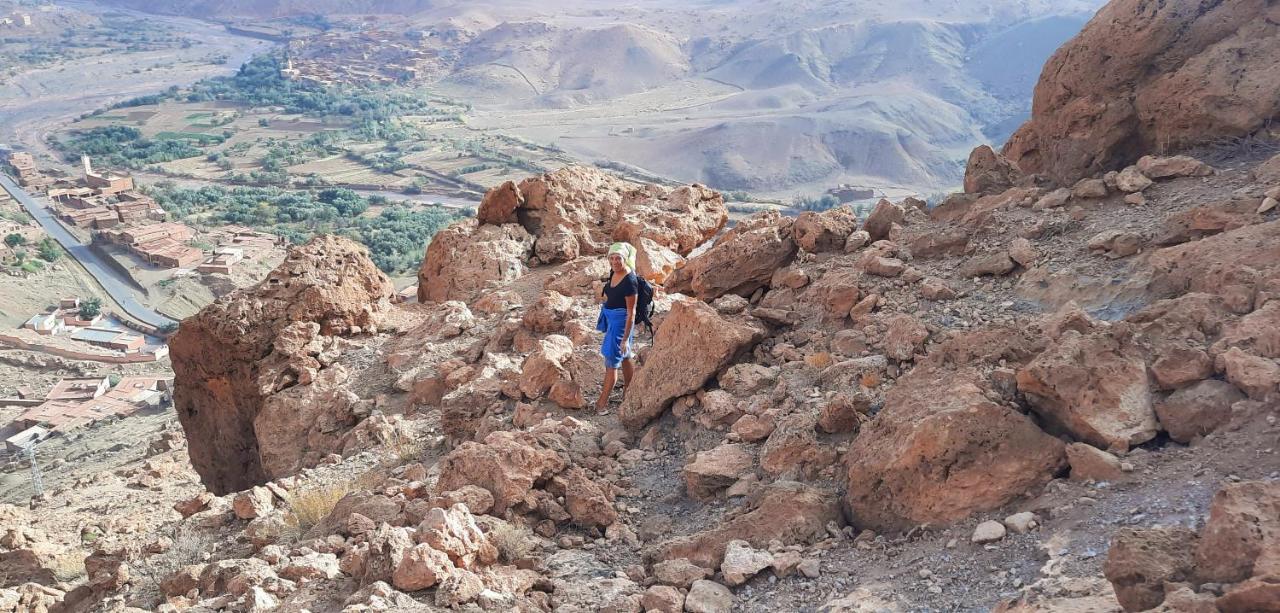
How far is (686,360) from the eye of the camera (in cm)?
601

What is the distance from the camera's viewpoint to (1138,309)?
4855 mm

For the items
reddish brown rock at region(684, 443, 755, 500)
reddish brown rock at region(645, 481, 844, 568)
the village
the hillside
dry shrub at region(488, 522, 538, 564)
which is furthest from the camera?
the hillside

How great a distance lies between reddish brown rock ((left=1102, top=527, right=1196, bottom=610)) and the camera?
2.62 m

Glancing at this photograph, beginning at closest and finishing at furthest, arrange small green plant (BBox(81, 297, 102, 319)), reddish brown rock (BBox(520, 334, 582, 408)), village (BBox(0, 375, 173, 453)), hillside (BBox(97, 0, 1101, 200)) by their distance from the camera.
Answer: reddish brown rock (BBox(520, 334, 582, 408)) < village (BBox(0, 375, 173, 453)) < small green plant (BBox(81, 297, 102, 319)) < hillside (BBox(97, 0, 1101, 200))

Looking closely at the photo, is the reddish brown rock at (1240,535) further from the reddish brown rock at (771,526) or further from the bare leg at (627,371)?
the bare leg at (627,371)

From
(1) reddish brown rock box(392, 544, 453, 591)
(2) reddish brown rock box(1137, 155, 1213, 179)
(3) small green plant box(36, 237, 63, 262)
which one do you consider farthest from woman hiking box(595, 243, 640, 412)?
(3) small green plant box(36, 237, 63, 262)

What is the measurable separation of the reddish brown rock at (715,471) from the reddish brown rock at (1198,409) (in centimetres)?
205

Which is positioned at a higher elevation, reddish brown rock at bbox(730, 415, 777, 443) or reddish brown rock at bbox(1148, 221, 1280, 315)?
reddish brown rock at bbox(1148, 221, 1280, 315)

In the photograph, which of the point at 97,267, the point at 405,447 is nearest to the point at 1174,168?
the point at 405,447

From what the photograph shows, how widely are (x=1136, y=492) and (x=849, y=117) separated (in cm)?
5701

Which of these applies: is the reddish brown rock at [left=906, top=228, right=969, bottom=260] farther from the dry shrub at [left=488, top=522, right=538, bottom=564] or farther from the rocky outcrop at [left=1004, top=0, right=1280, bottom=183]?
the dry shrub at [left=488, top=522, right=538, bottom=564]

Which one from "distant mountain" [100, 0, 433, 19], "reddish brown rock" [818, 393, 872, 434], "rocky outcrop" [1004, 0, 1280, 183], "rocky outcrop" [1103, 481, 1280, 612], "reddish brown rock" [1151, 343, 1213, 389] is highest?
"distant mountain" [100, 0, 433, 19]

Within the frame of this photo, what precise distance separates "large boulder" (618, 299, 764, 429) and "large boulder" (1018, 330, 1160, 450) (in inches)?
87.1

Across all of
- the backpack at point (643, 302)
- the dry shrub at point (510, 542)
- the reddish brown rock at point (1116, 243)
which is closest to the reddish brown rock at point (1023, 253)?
the reddish brown rock at point (1116, 243)
